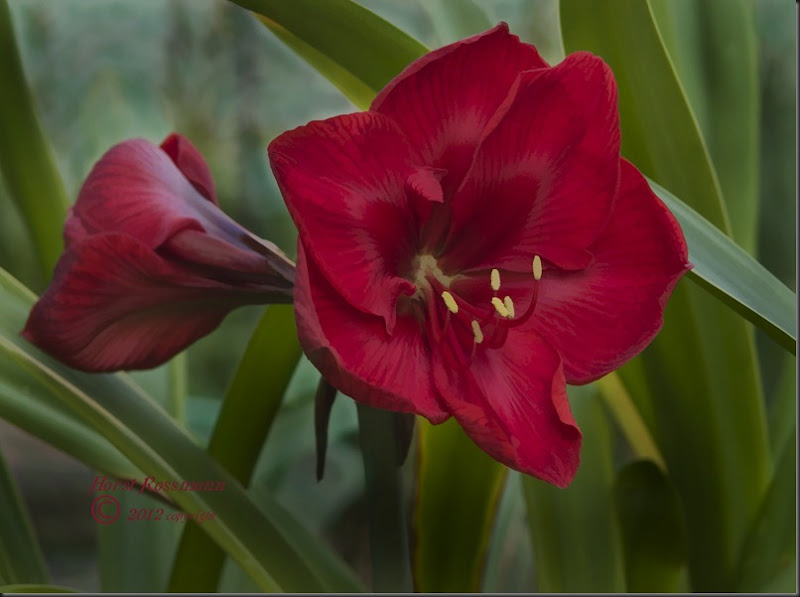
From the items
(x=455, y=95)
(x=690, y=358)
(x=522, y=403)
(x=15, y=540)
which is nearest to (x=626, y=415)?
(x=690, y=358)

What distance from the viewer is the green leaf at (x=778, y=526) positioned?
0.55 meters

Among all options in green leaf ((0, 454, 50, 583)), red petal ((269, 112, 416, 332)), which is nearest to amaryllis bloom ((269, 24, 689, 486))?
red petal ((269, 112, 416, 332))

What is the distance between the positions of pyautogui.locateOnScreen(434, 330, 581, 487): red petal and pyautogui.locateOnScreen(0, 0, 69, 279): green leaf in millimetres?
270

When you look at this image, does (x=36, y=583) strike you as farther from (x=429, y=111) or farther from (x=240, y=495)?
(x=429, y=111)

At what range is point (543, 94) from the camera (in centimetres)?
42

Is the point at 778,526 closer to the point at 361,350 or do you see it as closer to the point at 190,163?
the point at 361,350

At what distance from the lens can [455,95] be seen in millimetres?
418

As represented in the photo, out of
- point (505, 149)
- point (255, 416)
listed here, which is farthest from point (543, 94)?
point (255, 416)

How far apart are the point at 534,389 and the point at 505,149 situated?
13 centimetres

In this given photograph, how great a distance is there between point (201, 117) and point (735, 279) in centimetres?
35

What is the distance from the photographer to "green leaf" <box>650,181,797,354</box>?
1.50 feet

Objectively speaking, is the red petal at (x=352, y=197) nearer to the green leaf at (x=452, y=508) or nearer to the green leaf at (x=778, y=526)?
the green leaf at (x=452, y=508)

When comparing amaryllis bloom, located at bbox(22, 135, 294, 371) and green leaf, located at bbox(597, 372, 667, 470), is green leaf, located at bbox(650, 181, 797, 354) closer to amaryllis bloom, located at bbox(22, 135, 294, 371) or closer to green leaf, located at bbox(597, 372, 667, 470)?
green leaf, located at bbox(597, 372, 667, 470)

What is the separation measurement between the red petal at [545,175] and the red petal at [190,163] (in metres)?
0.16
